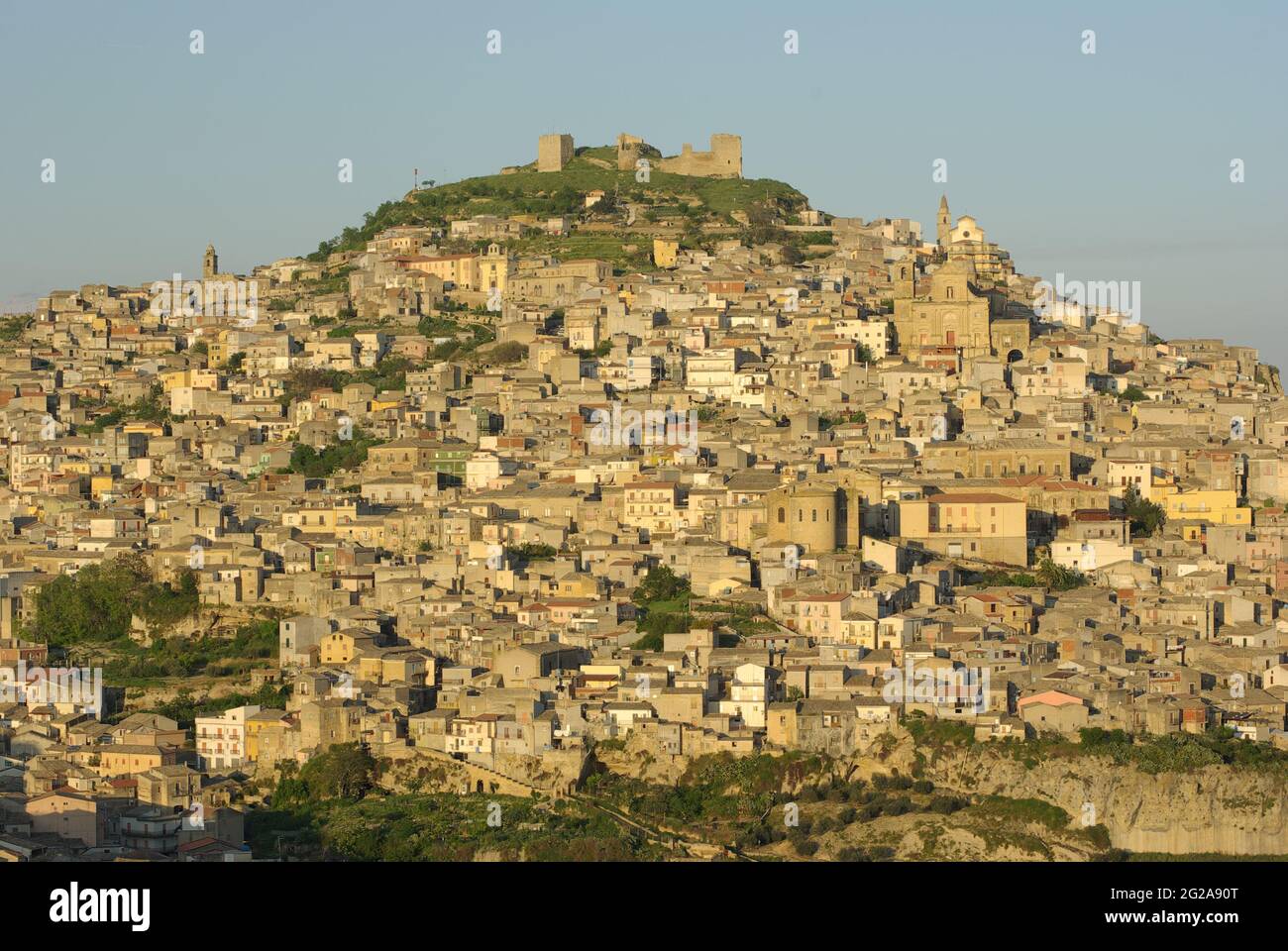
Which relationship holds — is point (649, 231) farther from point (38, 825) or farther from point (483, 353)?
point (38, 825)

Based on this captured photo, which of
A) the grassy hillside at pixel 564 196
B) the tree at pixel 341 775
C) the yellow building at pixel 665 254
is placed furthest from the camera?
the grassy hillside at pixel 564 196

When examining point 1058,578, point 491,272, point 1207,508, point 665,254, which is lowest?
point 1058,578

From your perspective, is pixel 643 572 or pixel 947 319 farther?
pixel 947 319

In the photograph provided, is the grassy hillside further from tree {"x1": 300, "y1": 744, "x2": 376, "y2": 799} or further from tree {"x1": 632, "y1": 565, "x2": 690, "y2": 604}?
tree {"x1": 300, "y1": 744, "x2": 376, "y2": 799}

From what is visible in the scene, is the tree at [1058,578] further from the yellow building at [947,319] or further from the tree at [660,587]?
the yellow building at [947,319]

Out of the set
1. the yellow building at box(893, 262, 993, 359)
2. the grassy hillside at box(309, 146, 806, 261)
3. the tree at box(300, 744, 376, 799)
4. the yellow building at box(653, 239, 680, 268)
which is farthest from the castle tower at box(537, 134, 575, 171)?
the tree at box(300, 744, 376, 799)

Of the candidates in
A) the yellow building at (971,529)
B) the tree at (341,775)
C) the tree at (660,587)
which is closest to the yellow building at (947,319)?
the yellow building at (971,529)

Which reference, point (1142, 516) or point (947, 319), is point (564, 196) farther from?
point (1142, 516)

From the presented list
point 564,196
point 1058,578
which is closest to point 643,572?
point 1058,578

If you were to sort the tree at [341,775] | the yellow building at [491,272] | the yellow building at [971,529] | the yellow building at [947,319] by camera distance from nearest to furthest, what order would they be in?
the tree at [341,775] < the yellow building at [971,529] < the yellow building at [947,319] < the yellow building at [491,272]

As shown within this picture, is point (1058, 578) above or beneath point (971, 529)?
beneath
